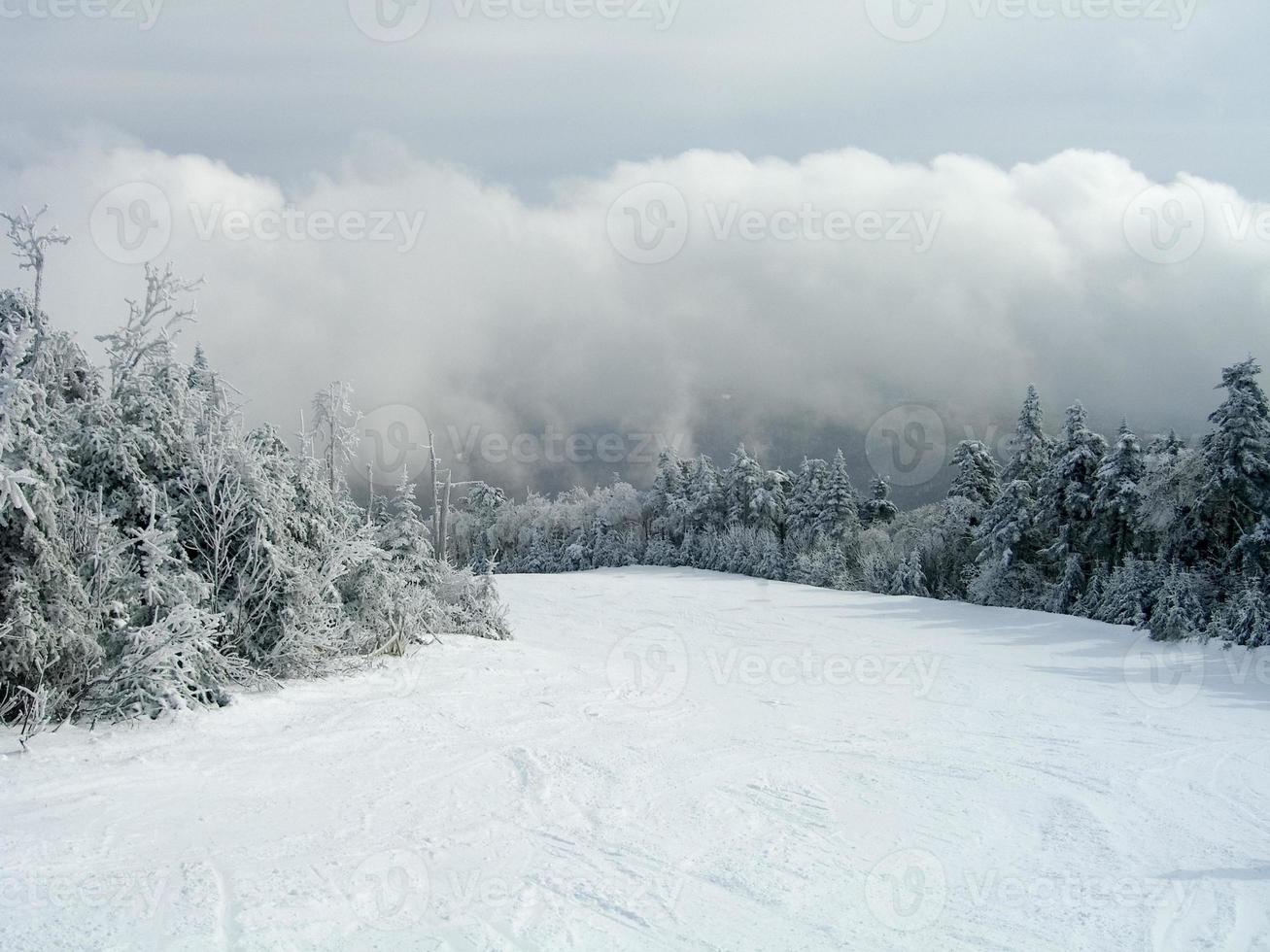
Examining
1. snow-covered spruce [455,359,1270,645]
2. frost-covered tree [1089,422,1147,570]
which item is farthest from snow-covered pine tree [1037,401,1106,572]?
frost-covered tree [1089,422,1147,570]

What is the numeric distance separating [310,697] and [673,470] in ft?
173

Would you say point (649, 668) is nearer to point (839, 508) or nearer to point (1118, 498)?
point (1118, 498)

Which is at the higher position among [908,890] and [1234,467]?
[1234,467]

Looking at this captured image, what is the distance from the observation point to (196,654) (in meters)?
9.08

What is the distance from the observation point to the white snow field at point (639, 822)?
502 centimetres

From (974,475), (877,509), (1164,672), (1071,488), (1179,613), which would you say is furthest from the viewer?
(877,509)

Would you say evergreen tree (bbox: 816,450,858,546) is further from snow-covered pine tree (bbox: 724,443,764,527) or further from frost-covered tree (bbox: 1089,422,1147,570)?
frost-covered tree (bbox: 1089,422,1147,570)

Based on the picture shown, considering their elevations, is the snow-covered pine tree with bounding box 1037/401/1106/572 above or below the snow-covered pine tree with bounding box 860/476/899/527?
above

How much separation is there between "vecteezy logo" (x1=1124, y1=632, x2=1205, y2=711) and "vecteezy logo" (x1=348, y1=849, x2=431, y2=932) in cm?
1172

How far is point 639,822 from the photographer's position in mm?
6824

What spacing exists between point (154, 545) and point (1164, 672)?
17.5m

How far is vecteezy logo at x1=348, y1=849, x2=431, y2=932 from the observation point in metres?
5.00

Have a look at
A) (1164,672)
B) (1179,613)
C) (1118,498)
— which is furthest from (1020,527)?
(1164,672)

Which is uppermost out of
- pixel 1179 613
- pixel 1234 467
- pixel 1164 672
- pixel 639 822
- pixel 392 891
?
pixel 1234 467
